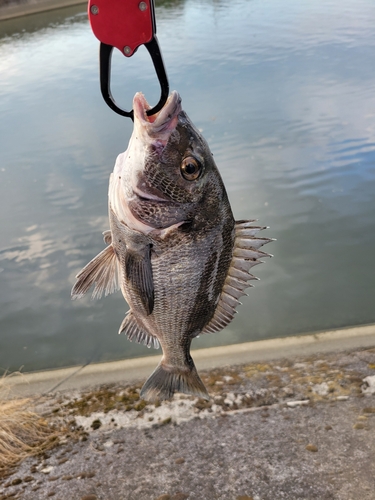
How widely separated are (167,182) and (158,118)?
207 millimetres

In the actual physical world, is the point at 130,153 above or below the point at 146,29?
below

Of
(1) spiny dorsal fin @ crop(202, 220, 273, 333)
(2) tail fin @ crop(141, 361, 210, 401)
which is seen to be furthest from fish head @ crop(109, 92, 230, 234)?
(2) tail fin @ crop(141, 361, 210, 401)

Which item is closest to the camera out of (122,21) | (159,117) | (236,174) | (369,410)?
(122,21)

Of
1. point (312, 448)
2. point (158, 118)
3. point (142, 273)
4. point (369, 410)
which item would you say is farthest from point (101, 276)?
point (369, 410)

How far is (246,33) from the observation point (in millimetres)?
17609

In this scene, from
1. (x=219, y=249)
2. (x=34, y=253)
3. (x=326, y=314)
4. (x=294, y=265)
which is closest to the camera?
(x=219, y=249)

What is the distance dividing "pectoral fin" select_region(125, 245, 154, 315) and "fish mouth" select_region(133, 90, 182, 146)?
36 cm

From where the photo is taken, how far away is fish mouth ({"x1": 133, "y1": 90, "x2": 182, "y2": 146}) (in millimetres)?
1228

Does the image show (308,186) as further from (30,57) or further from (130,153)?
(30,57)

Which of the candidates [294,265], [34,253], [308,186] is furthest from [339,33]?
[34,253]

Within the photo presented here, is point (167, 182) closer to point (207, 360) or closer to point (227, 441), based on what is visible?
point (227, 441)

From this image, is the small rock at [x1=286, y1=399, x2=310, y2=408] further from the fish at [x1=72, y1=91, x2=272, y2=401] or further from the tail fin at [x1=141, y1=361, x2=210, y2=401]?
the fish at [x1=72, y1=91, x2=272, y2=401]

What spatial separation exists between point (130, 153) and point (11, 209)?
663 centimetres

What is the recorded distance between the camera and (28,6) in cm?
2894
